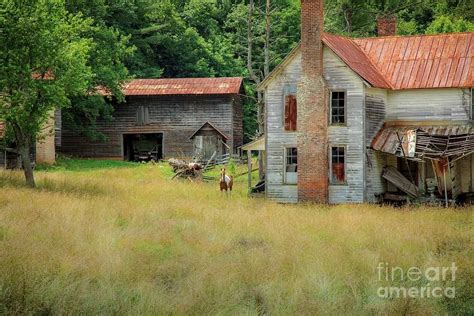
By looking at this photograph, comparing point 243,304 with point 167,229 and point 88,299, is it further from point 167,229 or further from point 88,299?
point 167,229

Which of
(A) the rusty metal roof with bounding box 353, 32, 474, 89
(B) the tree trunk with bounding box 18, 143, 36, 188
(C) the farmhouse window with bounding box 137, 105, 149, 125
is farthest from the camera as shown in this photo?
(C) the farmhouse window with bounding box 137, 105, 149, 125

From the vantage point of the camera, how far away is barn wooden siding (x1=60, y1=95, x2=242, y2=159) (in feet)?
160

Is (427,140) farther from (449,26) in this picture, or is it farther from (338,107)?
(449,26)

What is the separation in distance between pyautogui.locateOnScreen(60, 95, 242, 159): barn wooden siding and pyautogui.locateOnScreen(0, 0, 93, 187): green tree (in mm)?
21544

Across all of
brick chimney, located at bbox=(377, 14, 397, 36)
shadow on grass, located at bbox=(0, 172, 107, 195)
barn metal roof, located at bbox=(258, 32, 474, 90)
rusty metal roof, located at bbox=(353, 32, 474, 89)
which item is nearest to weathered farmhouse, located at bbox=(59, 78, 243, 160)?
brick chimney, located at bbox=(377, 14, 397, 36)

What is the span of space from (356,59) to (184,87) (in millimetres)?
20357

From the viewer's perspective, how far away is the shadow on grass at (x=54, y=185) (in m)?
26.1

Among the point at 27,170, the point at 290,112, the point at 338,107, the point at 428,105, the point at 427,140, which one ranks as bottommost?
the point at 27,170

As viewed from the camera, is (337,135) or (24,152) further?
(337,135)

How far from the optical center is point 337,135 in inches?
1124

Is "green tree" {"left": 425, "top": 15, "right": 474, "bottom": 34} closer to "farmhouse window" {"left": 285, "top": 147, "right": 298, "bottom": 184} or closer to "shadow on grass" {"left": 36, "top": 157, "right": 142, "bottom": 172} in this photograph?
"shadow on grass" {"left": 36, "top": 157, "right": 142, "bottom": 172}

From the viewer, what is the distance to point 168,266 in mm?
14445

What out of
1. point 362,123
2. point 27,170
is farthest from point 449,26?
point 27,170

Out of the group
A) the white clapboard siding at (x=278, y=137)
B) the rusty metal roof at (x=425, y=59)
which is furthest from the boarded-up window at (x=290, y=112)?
the rusty metal roof at (x=425, y=59)
